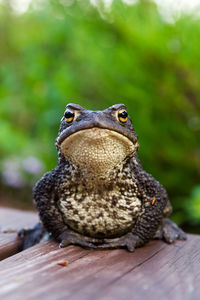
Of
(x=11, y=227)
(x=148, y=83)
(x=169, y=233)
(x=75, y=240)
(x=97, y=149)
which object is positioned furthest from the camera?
(x=148, y=83)

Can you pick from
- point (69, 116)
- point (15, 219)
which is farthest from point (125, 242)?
point (15, 219)

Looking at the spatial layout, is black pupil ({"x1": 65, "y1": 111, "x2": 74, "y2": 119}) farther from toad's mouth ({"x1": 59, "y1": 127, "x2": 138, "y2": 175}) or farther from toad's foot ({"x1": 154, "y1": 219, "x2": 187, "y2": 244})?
toad's foot ({"x1": 154, "y1": 219, "x2": 187, "y2": 244})

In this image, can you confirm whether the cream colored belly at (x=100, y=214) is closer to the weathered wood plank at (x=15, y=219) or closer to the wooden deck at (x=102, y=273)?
the wooden deck at (x=102, y=273)

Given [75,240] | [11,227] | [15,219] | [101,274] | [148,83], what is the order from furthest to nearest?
1. [148,83]
2. [15,219]
3. [11,227]
4. [75,240]
5. [101,274]

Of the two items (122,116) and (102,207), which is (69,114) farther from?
(102,207)

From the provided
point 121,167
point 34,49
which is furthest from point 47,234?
point 34,49

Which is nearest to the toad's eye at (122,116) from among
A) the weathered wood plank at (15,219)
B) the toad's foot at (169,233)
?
the toad's foot at (169,233)

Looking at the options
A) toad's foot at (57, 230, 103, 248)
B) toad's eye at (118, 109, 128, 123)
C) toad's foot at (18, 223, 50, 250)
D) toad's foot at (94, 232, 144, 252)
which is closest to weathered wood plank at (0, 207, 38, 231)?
toad's foot at (18, 223, 50, 250)
